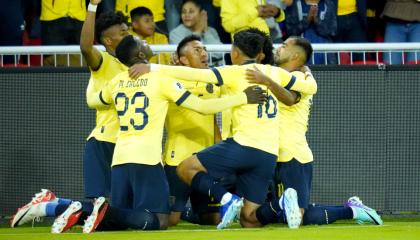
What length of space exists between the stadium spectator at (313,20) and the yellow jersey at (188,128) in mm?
3541

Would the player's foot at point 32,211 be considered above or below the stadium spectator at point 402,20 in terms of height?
below

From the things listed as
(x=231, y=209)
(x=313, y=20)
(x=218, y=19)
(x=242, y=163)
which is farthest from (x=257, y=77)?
(x=218, y=19)

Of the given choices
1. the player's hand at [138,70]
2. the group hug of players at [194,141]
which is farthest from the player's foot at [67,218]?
the player's hand at [138,70]

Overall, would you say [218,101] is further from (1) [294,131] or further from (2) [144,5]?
(2) [144,5]

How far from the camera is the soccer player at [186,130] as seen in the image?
1488cm

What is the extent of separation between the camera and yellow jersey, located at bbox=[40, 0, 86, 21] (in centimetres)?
1797

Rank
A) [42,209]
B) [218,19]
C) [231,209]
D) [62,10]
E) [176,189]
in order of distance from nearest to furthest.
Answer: [231,209] → [42,209] → [176,189] → [62,10] → [218,19]

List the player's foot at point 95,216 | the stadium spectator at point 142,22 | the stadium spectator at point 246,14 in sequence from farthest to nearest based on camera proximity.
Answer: the stadium spectator at point 246,14 → the stadium spectator at point 142,22 → the player's foot at point 95,216

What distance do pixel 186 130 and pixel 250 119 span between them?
3.48 feet

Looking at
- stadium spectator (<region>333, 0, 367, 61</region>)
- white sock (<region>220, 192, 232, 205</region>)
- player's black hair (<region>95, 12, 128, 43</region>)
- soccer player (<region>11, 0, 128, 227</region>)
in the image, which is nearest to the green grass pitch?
white sock (<region>220, 192, 232, 205</region>)

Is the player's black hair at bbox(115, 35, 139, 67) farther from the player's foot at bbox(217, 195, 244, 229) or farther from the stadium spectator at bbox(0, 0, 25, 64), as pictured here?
the stadium spectator at bbox(0, 0, 25, 64)

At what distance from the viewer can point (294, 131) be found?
14781mm

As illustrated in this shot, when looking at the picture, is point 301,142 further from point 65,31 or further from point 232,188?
point 65,31

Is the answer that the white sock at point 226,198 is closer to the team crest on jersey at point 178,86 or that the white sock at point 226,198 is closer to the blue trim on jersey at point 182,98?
the blue trim on jersey at point 182,98
